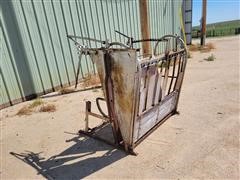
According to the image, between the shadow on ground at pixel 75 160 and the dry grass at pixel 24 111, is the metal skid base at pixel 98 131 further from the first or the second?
the dry grass at pixel 24 111

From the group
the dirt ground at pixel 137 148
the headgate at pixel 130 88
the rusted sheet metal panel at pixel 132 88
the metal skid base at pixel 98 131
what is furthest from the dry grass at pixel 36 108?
the rusted sheet metal panel at pixel 132 88

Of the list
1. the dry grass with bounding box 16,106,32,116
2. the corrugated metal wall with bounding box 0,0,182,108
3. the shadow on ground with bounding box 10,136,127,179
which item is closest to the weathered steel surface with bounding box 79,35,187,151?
the shadow on ground with bounding box 10,136,127,179

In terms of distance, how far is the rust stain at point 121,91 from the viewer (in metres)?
2.10

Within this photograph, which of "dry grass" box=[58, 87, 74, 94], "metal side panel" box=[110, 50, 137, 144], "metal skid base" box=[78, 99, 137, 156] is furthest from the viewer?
"dry grass" box=[58, 87, 74, 94]

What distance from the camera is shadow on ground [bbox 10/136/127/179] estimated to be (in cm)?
224

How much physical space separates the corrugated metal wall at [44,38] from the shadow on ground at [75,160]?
7.03ft

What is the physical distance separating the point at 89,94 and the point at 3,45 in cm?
190

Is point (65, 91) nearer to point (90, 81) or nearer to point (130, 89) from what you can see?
point (90, 81)

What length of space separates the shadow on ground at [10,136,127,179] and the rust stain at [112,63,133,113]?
2.03ft

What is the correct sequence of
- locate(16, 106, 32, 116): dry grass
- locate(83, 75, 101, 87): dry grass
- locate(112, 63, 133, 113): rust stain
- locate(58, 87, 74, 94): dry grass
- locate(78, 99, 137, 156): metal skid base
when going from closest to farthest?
locate(112, 63, 133, 113): rust stain
locate(78, 99, 137, 156): metal skid base
locate(16, 106, 32, 116): dry grass
locate(58, 87, 74, 94): dry grass
locate(83, 75, 101, 87): dry grass

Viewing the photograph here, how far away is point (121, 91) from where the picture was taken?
2.19m

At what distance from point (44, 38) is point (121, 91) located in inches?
128

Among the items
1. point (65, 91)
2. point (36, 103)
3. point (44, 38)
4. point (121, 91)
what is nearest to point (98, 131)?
point (121, 91)

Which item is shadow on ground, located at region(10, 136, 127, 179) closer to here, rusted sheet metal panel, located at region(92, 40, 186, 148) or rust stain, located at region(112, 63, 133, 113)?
rusted sheet metal panel, located at region(92, 40, 186, 148)
